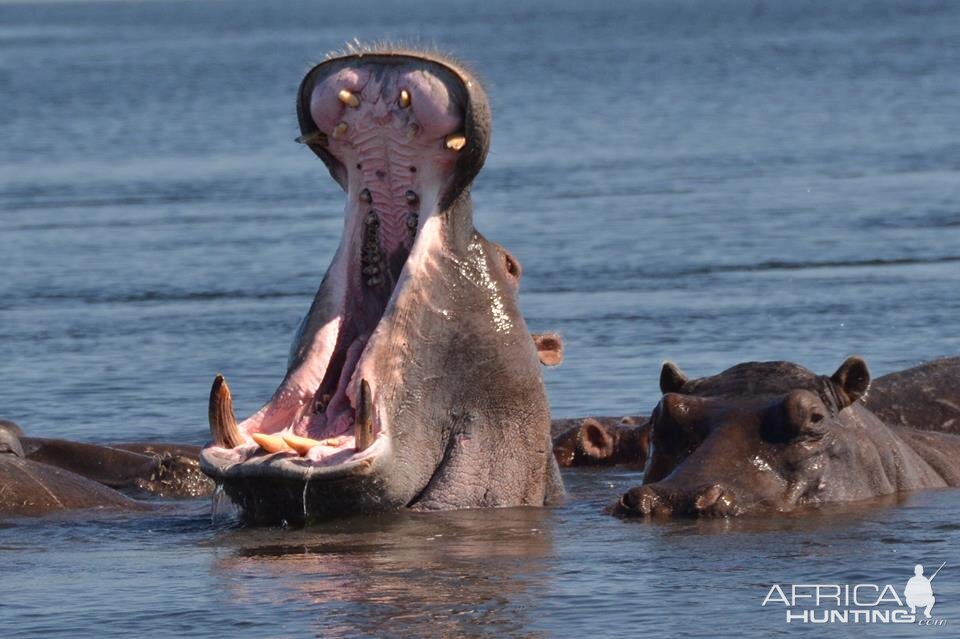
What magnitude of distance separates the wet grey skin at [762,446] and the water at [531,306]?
159mm

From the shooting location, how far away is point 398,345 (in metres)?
8.33

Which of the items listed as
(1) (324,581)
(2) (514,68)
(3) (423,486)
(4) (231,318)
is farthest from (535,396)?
(2) (514,68)

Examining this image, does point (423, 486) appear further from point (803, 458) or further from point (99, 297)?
point (99, 297)

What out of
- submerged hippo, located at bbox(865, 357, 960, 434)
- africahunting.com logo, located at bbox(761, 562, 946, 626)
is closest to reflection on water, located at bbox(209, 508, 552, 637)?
africahunting.com logo, located at bbox(761, 562, 946, 626)

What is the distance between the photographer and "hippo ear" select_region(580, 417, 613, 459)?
10.9 metres

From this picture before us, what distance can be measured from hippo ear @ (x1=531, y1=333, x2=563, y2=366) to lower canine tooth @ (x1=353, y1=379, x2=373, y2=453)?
104cm

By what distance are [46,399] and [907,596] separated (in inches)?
280

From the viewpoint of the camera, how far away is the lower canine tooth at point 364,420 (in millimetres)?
7918

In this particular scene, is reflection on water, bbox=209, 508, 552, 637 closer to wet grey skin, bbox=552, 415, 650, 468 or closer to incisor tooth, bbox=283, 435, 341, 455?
incisor tooth, bbox=283, 435, 341, 455

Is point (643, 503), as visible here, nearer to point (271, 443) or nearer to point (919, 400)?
point (271, 443)

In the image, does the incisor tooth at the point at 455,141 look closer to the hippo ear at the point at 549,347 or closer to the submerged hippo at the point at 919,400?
the hippo ear at the point at 549,347

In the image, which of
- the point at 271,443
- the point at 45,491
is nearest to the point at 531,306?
the point at 45,491

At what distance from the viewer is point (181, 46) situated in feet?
316

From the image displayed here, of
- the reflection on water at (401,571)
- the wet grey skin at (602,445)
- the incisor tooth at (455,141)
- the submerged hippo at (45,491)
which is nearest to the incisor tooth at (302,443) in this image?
the reflection on water at (401,571)
